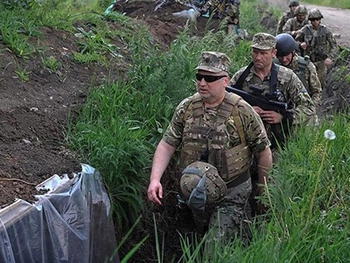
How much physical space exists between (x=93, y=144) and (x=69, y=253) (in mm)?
989

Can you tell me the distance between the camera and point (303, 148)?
16.3 ft

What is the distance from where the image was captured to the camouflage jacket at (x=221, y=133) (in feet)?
15.7

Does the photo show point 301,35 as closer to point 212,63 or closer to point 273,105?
point 273,105

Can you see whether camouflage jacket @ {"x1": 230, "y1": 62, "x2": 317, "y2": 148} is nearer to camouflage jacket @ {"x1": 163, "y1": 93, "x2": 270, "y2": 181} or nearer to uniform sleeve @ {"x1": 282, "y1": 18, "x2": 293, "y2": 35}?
camouflage jacket @ {"x1": 163, "y1": 93, "x2": 270, "y2": 181}

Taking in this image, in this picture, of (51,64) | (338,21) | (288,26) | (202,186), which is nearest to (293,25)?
(288,26)

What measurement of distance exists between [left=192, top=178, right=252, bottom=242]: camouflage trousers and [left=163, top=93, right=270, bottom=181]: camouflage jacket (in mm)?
130

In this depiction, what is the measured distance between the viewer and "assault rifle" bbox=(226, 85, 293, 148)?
557 cm

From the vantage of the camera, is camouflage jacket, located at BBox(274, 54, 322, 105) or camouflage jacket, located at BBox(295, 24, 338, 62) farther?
camouflage jacket, located at BBox(295, 24, 338, 62)

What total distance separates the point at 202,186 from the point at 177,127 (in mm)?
522

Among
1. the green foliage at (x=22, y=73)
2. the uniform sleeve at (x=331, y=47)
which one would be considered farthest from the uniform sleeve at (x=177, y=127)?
the uniform sleeve at (x=331, y=47)

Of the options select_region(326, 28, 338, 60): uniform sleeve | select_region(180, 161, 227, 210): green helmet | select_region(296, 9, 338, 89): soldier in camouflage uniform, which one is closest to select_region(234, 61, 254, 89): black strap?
select_region(180, 161, 227, 210): green helmet

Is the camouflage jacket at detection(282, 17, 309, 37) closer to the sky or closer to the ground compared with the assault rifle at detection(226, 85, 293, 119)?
closer to the ground

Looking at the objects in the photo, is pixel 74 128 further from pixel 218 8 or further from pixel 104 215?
pixel 218 8

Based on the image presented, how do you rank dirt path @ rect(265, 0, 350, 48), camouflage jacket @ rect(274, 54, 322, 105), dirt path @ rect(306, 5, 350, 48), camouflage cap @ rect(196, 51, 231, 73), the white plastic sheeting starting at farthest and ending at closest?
dirt path @ rect(265, 0, 350, 48)
dirt path @ rect(306, 5, 350, 48)
camouflage jacket @ rect(274, 54, 322, 105)
camouflage cap @ rect(196, 51, 231, 73)
the white plastic sheeting
